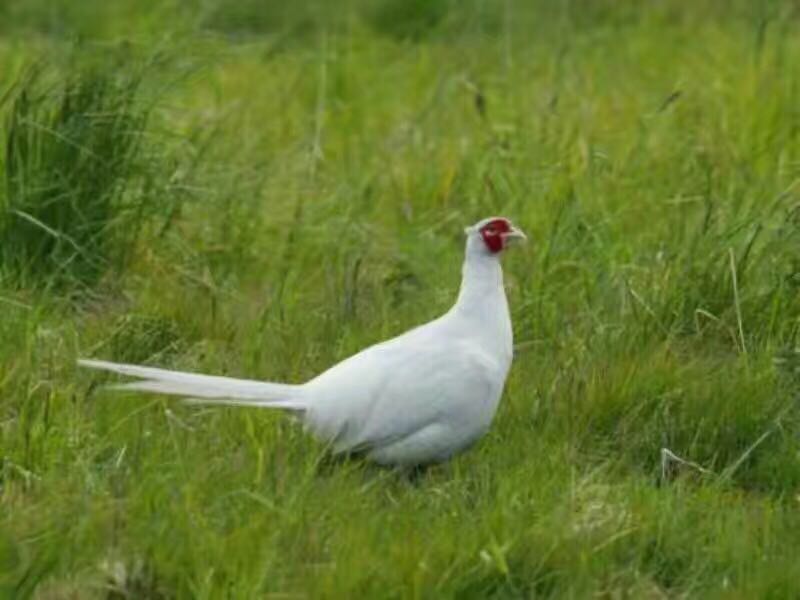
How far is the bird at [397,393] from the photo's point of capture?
6.06 metres

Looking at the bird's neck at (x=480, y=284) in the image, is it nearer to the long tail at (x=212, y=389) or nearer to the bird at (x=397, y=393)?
the bird at (x=397, y=393)

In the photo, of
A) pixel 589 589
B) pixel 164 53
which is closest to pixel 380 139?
pixel 164 53

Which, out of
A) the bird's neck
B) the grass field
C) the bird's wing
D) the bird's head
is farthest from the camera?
the bird's head

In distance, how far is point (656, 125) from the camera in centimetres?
904

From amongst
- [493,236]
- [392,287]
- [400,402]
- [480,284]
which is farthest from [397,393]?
[392,287]

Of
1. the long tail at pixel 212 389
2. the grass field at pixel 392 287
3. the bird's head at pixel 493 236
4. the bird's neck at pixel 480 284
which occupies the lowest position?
the grass field at pixel 392 287

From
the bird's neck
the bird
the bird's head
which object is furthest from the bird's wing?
the bird's head

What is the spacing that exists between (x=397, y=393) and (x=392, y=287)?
1625mm

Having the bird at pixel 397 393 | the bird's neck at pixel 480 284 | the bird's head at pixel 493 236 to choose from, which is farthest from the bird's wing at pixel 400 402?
the bird's head at pixel 493 236

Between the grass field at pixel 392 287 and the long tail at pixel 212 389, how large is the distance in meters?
0.08

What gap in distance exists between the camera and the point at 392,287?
768cm

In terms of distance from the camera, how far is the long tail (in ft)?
20.1

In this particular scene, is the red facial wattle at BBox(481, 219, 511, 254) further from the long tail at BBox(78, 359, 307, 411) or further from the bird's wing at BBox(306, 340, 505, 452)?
the long tail at BBox(78, 359, 307, 411)

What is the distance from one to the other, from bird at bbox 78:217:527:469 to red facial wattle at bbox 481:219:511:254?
9.0 inches
